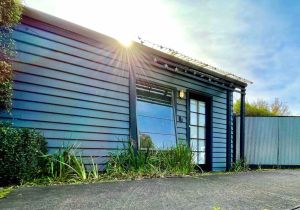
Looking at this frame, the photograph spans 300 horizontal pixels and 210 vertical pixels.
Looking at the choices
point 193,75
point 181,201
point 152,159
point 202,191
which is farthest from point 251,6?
point 181,201

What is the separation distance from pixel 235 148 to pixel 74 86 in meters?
6.74

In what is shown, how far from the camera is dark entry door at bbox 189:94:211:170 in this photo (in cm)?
1018

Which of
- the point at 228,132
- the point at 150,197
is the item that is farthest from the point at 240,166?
the point at 150,197

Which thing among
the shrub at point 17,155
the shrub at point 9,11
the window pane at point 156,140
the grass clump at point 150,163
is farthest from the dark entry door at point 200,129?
the shrub at point 9,11

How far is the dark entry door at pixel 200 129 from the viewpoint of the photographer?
10.2 m

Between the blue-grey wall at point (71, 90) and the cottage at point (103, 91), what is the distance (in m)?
0.01

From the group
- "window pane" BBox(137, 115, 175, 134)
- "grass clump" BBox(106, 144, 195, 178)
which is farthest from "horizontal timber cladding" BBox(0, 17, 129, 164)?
"window pane" BBox(137, 115, 175, 134)

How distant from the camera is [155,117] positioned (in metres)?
8.67

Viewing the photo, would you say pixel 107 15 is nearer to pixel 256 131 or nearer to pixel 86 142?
pixel 86 142

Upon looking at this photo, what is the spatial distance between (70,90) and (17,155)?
6.57 ft

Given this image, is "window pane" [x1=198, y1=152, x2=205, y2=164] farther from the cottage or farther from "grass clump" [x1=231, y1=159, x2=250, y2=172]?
"grass clump" [x1=231, y1=159, x2=250, y2=172]

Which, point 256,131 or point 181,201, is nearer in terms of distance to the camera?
point 181,201

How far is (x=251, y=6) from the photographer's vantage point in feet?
29.4

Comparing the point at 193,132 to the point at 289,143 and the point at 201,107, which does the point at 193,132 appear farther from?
the point at 289,143
